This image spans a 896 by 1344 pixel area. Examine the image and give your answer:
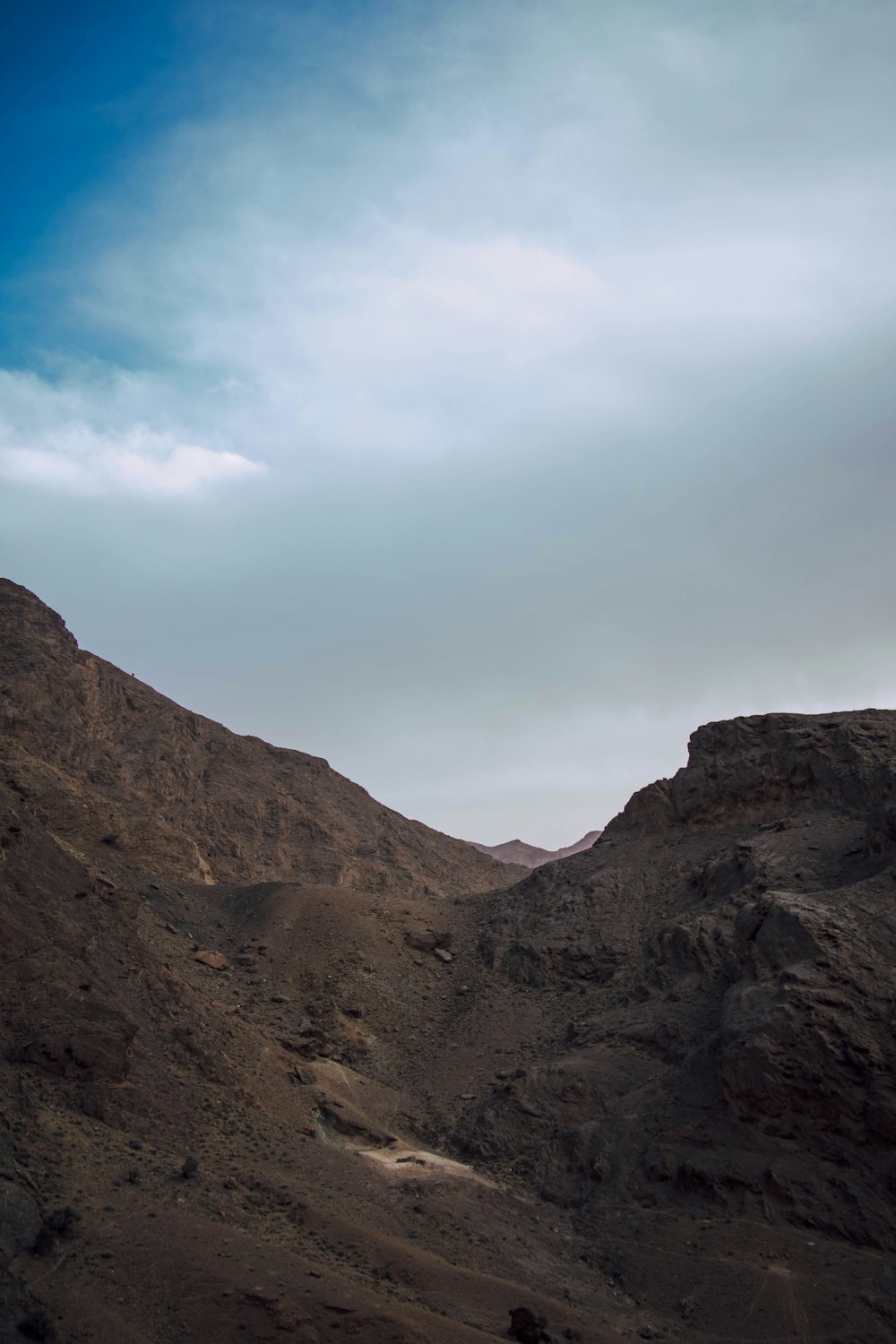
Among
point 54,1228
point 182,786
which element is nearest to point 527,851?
point 182,786

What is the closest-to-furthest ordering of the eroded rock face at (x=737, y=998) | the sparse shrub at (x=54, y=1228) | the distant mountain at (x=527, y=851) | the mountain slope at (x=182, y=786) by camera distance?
the sparse shrub at (x=54, y=1228)
the eroded rock face at (x=737, y=998)
the mountain slope at (x=182, y=786)
the distant mountain at (x=527, y=851)

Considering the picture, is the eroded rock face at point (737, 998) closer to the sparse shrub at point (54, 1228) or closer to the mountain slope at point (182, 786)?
the sparse shrub at point (54, 1228)

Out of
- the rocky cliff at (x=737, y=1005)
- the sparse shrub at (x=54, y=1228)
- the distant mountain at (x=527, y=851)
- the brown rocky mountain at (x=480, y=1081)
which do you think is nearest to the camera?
the sparse shrub at (x=54, y=1228)

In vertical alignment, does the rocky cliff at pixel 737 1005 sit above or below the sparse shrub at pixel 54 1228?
above

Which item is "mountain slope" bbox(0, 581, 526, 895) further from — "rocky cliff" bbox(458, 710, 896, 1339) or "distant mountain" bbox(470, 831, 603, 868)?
"distant mountain" bbox(470, 831, 603, 868)

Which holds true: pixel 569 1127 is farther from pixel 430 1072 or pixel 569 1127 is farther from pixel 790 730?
pixel 790 730

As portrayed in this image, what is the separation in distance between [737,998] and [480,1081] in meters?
7.86

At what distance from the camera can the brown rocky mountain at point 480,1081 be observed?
489 inches

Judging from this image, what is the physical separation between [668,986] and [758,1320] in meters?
11.6

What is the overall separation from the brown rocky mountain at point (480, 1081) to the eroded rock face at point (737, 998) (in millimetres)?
83

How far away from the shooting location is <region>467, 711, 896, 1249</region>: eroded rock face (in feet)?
58.9

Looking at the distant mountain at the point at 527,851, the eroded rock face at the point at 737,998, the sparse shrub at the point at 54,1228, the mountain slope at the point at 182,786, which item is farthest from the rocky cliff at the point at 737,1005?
the distant mountain at the point at 527,851

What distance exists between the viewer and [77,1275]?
1071cm

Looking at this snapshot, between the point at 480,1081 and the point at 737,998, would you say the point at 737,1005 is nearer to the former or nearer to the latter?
the point at 737,998
